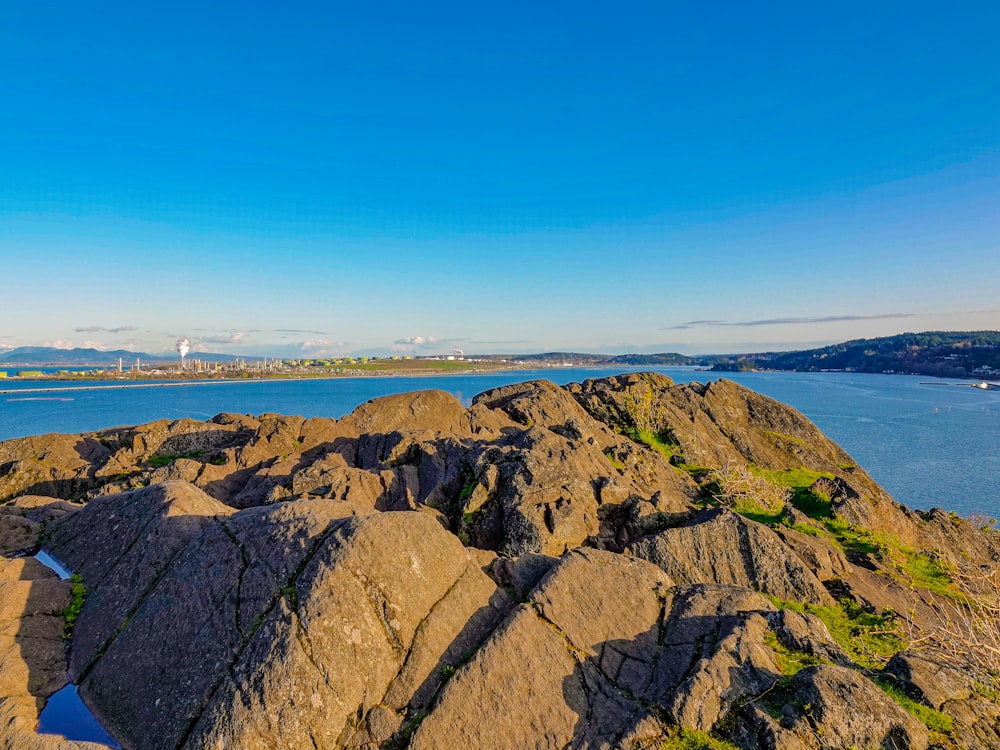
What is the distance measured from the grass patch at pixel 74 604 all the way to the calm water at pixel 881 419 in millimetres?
60541

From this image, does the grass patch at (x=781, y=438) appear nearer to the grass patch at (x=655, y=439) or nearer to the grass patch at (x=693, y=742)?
the grass patch at (x=655, y=439)

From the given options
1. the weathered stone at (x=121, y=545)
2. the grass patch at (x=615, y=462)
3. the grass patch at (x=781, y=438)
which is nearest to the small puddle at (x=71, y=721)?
the weathered stone at (x=121, y=545)

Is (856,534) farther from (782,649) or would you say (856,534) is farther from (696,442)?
(782,649)

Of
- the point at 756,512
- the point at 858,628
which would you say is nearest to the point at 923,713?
the point at 858,628

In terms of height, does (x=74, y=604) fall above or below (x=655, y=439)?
above

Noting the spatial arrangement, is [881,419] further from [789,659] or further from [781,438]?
[789,659]

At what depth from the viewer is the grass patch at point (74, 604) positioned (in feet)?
41.7

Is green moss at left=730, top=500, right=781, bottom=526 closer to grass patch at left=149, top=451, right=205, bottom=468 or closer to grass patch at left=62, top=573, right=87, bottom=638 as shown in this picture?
grass patch at left=62, top=573, right=87, bottom=638

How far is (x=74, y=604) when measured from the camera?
43.6 ft

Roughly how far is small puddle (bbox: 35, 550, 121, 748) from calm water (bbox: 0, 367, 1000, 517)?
6008 cm

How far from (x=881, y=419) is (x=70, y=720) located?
132m

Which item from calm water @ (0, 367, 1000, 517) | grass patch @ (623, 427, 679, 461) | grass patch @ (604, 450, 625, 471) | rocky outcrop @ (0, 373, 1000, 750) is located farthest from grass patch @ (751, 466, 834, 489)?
calm water @ (0, 367, 1000, 517)

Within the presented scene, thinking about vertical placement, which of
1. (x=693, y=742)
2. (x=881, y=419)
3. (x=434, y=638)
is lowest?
(x=881, y=419)

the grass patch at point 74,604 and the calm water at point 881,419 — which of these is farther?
the calm water at point 881,419
